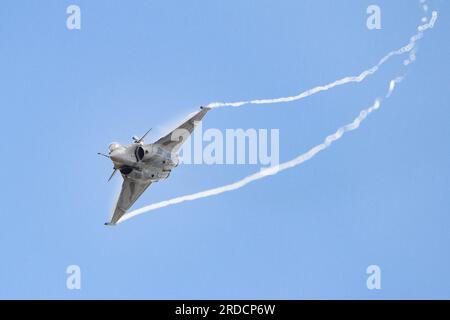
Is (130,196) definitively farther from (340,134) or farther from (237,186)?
(340,134)

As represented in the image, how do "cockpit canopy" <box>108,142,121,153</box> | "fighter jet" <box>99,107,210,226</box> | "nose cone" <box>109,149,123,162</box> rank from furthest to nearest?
"fighter jet" <box>99,107,210,226</box> → "cockpit canopy" <box>108,142,121,153</box> → "nose cone" <box>109,149,123,162</box>

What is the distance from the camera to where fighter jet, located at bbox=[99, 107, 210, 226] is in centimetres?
7719

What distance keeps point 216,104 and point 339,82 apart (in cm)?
924

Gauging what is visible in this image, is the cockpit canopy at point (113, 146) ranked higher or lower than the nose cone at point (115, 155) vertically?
higher

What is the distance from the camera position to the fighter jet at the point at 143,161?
77.2 m

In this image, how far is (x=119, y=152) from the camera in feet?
251

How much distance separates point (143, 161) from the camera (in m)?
78.0

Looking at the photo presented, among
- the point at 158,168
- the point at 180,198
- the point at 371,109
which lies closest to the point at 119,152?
the point at 158,168

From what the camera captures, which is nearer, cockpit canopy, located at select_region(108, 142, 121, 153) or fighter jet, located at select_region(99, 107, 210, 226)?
cockpit canopy, located at select_region(108, 142, 121, 153)

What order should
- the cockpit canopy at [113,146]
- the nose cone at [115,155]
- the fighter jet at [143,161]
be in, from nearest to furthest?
the nose cone at [115,155], the cockpit canopy at [113,146], the fighter jet at [143,161]

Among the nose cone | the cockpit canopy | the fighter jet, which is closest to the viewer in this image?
the nose cone

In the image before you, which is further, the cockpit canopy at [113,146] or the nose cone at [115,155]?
the cockpit canopy at [113,146]

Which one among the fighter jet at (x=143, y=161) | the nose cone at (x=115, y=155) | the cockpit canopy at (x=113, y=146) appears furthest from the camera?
the fighter jet at (x=143, y=161)

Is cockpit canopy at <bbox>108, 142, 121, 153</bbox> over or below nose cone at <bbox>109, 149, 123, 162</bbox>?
over
